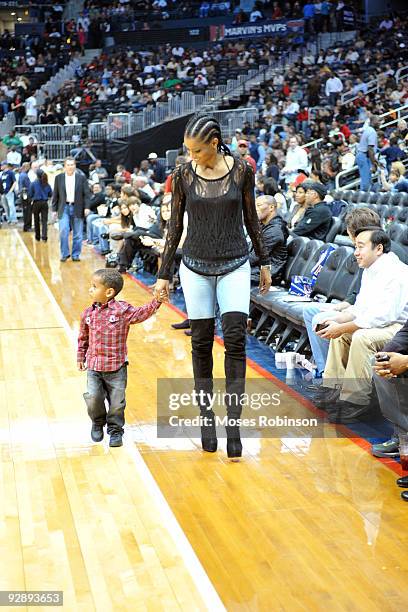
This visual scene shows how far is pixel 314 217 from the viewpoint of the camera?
840cm

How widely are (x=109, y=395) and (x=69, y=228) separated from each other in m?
8.60

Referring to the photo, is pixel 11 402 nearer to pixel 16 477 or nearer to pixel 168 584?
pixel 16 477

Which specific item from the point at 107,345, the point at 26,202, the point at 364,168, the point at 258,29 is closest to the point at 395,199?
the point at 364,168

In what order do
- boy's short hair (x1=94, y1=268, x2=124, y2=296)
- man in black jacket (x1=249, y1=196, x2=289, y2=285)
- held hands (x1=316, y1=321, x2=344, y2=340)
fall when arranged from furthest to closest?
man in black jacket (x1=249, y1=196, x2=289, y2=285) < held hands (x1=316, y1=321, x2=344, y2=340) < boy's short hair (x1=94, y1=268, x2=124, y2=296)

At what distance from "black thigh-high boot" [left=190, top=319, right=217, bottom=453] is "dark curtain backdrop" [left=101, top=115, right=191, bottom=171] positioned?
747 inches

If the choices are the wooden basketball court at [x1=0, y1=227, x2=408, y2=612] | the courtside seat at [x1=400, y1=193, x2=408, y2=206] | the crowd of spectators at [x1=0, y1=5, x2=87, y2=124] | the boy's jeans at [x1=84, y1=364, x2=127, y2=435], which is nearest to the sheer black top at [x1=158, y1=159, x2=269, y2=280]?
the boy's jeans at [x1=84, y1=364, x2=127, y2=435]

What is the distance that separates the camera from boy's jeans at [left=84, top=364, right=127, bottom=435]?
4.88 m

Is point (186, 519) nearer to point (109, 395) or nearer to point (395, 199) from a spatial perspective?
point (109, 395)

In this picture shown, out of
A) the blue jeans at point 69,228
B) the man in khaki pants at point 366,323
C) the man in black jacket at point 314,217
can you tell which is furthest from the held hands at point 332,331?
the blue jeans at point 69,228

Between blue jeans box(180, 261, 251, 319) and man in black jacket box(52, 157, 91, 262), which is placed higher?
blue jeans box(180, 261, 251, 319)

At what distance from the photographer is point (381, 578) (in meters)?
3.28

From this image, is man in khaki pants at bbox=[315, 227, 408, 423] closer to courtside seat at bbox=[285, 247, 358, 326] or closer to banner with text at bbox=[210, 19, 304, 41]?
courtside seat at bbox=[285, 247, 358, 326]

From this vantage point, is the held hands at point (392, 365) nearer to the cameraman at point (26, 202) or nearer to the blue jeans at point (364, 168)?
the blue jeans at point (364, 168)

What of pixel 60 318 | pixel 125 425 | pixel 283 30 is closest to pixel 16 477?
pixel 125 425
